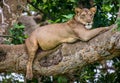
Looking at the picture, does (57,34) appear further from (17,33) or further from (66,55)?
(17,33)

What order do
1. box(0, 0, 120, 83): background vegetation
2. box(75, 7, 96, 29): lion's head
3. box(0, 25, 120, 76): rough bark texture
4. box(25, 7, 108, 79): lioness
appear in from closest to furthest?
Answer: box(0, 25, 120, 76): rough bark texture
box(25, 7, 108, 79): lioness
box(75, 7, 96, 29): lion's head
box(0, 0, 120, 83): background vegetation

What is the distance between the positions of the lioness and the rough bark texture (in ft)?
0.33

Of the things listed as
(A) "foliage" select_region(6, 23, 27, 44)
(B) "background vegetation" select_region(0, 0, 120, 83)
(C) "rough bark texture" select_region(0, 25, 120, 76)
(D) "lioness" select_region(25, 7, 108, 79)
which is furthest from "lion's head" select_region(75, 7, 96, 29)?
(A) "foliage" select_region(6, 23, 27, 44)

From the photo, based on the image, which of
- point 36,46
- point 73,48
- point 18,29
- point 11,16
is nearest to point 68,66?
point 73,48

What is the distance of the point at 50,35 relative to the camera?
5.48 meters

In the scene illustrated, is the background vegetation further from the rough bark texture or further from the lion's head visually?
the rough bark texture

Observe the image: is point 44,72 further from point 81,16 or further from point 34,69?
point 81,16

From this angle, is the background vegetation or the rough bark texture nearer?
the rough bark texture

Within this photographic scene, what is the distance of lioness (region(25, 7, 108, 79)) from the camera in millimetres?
5316

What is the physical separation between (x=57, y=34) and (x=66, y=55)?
0.50 metres

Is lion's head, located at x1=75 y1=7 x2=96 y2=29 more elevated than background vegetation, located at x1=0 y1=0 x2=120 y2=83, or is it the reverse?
lion's head, located at x1=75 y1=7 x2=96 y2=29

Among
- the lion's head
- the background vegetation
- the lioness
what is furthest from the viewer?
the background vegetation

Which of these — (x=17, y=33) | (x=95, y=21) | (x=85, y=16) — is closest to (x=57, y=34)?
(x=85, y=16)

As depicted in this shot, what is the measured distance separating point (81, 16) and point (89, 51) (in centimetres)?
90
